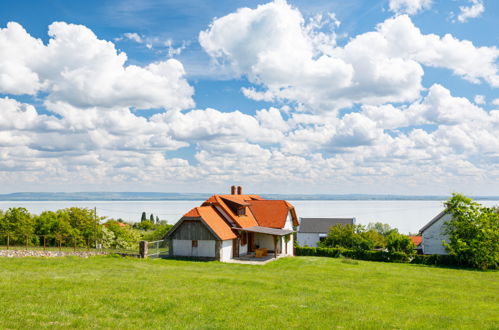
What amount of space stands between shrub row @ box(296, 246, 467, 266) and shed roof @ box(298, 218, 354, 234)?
3162 centimetres

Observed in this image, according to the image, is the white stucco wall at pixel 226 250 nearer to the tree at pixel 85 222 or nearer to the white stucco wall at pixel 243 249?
the white stucco wall at pixel 243 249

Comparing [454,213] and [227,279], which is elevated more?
[454,213]

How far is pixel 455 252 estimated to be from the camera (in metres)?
42.7

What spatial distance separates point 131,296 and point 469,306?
16167 mm

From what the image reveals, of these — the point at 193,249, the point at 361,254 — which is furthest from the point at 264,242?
the point at 361,254

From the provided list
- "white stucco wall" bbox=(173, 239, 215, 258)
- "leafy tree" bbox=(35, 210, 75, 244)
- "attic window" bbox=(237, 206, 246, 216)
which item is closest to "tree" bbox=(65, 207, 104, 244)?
"leafy tree" bbox=(35, 210, 75, 244)

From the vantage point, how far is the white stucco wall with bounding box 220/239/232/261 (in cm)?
3731

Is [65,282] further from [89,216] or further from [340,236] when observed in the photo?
[340,236]

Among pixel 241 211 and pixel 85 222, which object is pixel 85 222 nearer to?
pixel 85 222

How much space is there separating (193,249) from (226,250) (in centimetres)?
330

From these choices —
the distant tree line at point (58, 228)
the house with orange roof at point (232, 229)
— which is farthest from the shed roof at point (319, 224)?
the distant tree line at point (58, 228)

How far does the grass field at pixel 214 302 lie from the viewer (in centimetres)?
1269

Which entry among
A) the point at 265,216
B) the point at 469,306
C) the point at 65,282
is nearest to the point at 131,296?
the point at 65,282

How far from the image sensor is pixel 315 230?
82750mm
